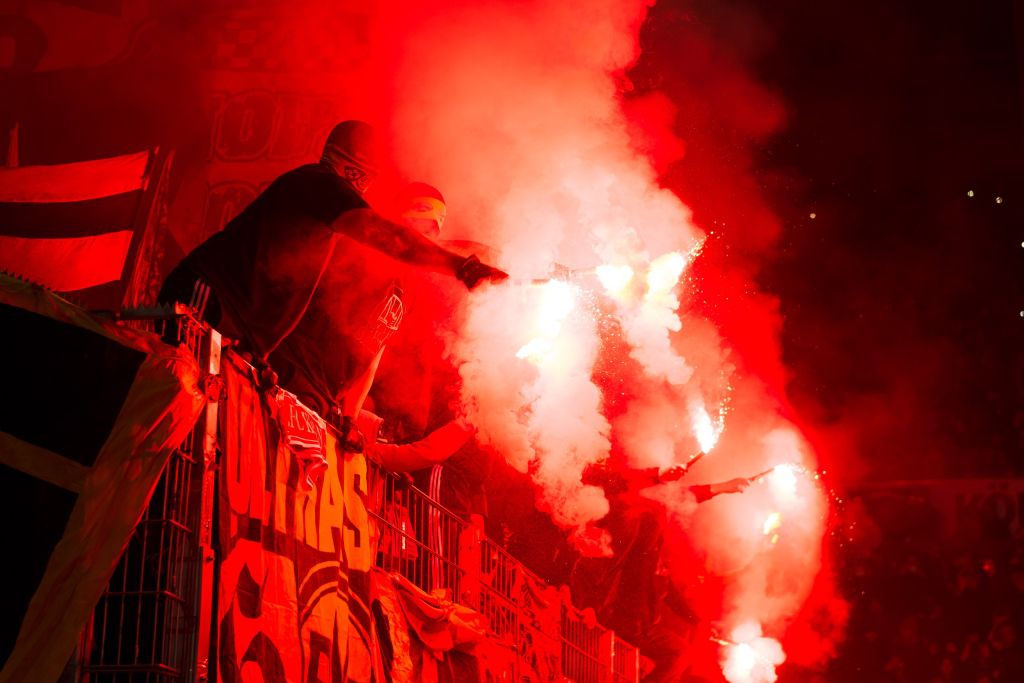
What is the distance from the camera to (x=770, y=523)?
612 inches

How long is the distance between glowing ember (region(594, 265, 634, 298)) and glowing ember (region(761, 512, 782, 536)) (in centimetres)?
514

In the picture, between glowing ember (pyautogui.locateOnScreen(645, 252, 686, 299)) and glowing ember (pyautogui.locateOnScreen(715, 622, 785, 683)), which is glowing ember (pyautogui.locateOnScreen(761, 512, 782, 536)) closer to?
glowing ember (pyautogui.locateOnScreen(715, 622, 785, 683))

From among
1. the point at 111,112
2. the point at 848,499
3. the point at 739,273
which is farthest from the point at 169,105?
the point at 848,499

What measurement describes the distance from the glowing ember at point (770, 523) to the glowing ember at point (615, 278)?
514 cm

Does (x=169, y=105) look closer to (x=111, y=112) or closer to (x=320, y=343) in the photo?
(x=111, y=112)

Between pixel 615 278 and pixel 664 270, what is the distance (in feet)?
1.98

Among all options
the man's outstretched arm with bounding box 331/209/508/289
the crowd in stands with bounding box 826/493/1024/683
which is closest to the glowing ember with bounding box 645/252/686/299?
the man's outstretched arm with bounding box 331/209/508/289

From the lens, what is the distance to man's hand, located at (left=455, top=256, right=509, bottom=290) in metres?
6.16

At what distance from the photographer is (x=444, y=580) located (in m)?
7.90

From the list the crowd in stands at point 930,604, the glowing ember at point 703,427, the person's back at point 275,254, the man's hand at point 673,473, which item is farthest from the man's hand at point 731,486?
the person's back at point 275,254

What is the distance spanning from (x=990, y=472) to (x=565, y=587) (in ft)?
25.9

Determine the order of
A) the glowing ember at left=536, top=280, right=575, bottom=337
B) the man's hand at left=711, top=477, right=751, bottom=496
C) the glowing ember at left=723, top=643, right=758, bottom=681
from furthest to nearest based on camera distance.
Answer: the glowing ember at left=723, top=643, right=758, bottom=681
the man's hand at left=711, top=477, right=751, bottom=496
the glowing ember at left=536, top=280, right=575, bottom=337

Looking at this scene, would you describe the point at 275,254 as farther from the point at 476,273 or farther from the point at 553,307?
the point at 553,307

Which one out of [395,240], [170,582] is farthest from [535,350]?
[170,582]
